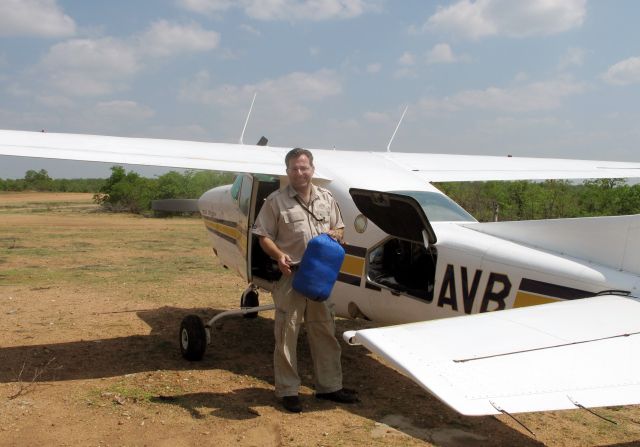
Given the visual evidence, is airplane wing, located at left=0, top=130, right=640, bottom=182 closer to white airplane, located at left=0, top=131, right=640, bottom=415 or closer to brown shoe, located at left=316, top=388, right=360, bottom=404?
white airplane, located at left=0, top=131, right=640, bottom=415

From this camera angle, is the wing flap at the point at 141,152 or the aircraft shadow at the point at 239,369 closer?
the aircraft shadow at the point at 239,369

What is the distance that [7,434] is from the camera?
13.0ft

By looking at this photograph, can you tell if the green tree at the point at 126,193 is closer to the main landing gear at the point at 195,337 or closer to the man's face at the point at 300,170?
the main landing gear at the point at 195,337

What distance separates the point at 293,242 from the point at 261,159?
1.57 metres

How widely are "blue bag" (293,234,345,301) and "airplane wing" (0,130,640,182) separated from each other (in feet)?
4.19

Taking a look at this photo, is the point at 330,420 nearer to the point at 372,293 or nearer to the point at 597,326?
the point at 372,293

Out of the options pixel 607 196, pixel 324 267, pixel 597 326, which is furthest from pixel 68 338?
pixel 607 196

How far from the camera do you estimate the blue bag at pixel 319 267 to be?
13.5 ft

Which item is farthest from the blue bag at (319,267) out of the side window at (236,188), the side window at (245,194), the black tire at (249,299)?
the black tire at (249,299)

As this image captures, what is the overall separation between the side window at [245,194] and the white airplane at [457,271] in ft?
0.04

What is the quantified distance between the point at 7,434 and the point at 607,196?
840 inches

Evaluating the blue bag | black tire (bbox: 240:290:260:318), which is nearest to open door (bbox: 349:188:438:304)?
the blue bag

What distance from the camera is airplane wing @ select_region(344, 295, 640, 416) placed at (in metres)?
2.04

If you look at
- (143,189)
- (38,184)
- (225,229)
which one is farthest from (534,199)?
(38,184)
